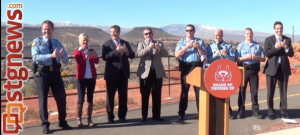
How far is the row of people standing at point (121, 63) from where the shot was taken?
19.3 feet

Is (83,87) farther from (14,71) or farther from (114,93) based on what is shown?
(14,71)

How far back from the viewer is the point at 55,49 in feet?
18.9

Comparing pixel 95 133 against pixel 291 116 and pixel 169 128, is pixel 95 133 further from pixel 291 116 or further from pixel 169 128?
pixel 291 116

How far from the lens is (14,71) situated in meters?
5.99

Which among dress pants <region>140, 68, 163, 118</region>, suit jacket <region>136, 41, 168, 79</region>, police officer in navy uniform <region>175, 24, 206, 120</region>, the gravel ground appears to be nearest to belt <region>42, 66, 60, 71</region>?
suit jacket <region>136, 41, 168, 79</region>

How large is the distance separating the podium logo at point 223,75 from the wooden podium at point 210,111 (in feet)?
0.56

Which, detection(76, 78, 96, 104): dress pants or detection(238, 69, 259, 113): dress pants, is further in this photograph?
detection(238, 69, 259, 113): dress pants

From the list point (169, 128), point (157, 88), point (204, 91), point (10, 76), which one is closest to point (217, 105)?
point (204, 91)

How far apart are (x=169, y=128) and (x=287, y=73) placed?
2755 mm

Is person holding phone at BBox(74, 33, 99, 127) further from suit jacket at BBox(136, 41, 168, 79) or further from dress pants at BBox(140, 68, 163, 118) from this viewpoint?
dress pants at BBox(140, 68, 163, 118)

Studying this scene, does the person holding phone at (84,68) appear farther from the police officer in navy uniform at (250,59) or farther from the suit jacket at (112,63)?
the police officer in navy uniform at (250,59)

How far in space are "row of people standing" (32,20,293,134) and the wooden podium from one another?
2.25 m

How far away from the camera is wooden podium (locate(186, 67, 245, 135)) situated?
13.2 feet

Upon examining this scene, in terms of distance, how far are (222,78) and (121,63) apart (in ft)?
9.97
